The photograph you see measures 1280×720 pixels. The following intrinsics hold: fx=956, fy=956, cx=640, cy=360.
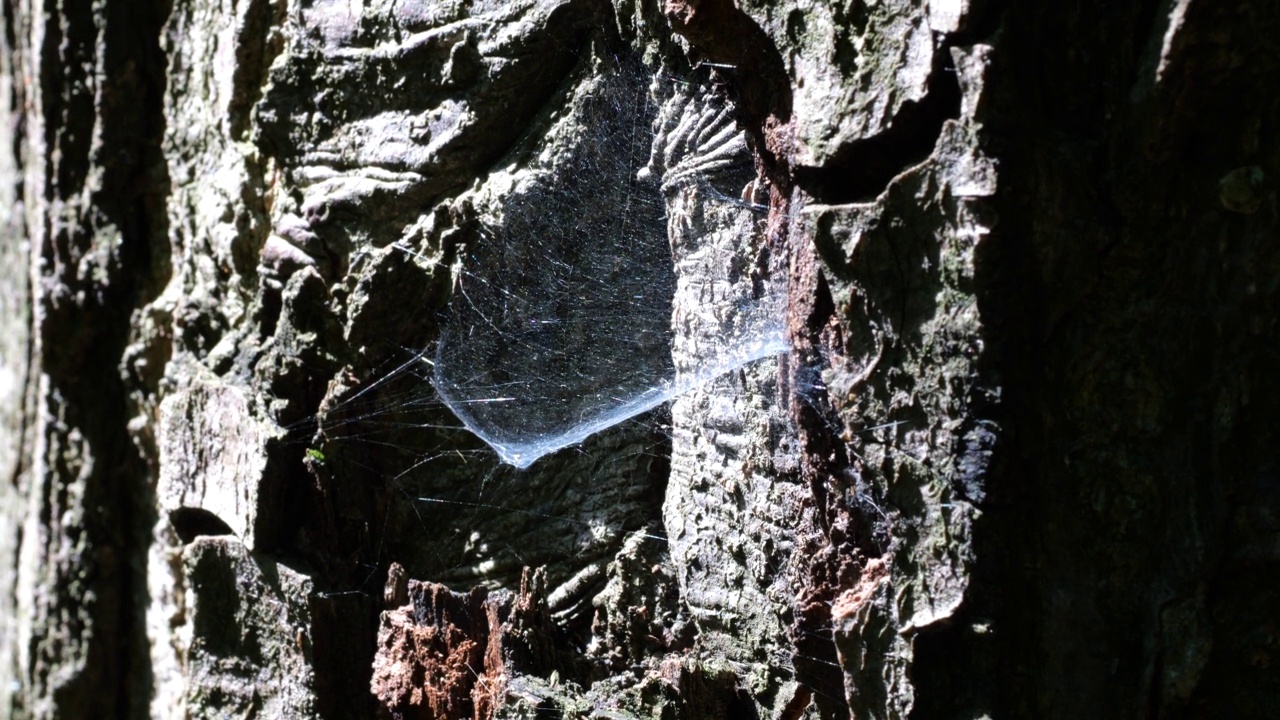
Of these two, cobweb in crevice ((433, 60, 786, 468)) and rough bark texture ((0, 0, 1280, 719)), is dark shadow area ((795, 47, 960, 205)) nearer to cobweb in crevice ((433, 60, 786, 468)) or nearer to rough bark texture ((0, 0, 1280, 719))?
rough bark texture ((0, 0, 1280, 719))

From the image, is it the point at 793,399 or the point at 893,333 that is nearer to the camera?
the point at 893,333

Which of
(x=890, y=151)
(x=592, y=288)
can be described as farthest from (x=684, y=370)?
(x=890, y=151)

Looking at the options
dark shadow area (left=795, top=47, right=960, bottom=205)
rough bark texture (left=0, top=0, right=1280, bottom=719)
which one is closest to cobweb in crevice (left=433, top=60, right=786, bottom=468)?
rough bark texture (left=0, top=0, right=1280, bottom=719)

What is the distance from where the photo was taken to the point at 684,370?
43.5 inches

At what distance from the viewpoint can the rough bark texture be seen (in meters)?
0.70

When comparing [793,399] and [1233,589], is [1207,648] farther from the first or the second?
[793,399]

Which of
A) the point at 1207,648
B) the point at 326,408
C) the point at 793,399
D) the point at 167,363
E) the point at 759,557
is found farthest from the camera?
the point at 167,363

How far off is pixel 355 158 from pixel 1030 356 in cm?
92

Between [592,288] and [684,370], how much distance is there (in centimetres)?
17

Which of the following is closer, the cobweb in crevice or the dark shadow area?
the dark shadow area

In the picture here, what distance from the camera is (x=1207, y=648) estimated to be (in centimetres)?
69

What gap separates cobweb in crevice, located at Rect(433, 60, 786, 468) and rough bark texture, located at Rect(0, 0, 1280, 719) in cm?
1

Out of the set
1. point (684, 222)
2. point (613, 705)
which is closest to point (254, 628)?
point (613, 705)

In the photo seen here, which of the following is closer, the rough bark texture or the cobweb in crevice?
the rough bark texture
